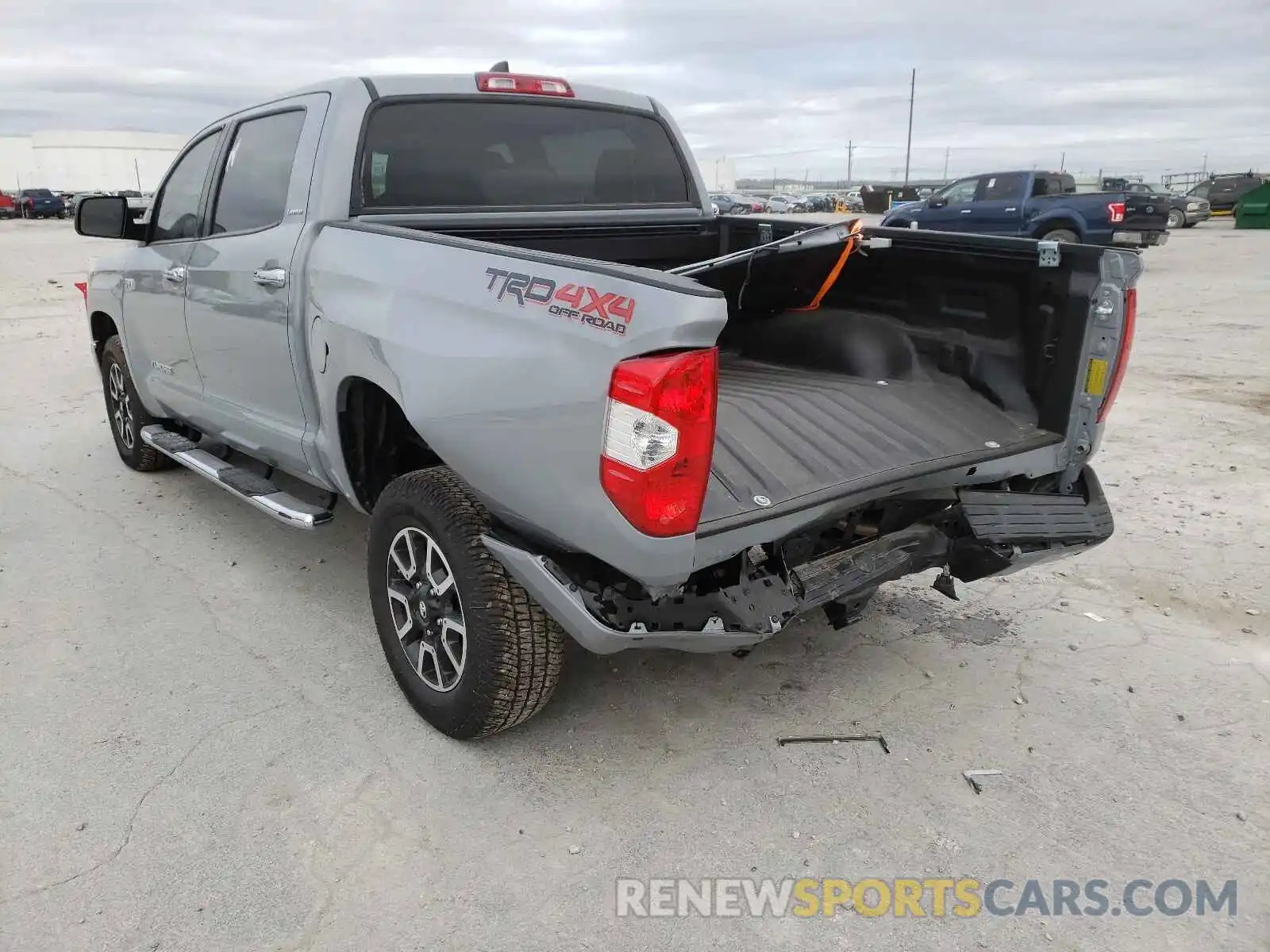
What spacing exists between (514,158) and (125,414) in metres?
3.20

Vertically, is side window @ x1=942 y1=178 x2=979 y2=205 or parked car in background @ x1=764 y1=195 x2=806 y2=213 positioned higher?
side window @ x1=942 y1=178 x2=979 y2=205

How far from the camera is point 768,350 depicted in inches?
159

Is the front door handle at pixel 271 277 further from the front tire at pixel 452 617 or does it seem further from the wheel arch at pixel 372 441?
the front tire at pixel 452 617

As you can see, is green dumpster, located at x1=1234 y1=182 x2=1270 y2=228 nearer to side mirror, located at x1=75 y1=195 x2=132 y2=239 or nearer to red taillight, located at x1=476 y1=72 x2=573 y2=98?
red taillight, located at x1=476 y1=72 x2=573 y2=98

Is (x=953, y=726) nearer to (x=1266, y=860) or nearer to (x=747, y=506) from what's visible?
(x=1266, y=860)

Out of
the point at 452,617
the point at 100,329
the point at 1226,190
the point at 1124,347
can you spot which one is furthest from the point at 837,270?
the point at 1226,190

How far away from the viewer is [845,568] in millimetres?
2883

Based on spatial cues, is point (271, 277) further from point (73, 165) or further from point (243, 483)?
point (73, 165)

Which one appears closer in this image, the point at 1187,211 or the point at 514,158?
the point at 514,158

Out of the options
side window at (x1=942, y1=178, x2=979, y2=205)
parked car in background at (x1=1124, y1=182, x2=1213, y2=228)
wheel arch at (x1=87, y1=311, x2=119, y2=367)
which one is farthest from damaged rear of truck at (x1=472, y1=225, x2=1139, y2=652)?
parked car in background at (x1=1124, y1=182, x2=1213, y2=228)

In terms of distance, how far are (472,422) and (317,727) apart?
4.21 ft

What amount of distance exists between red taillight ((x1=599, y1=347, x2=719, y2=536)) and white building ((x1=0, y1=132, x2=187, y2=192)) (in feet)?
247

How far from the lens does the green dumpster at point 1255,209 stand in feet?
88.7

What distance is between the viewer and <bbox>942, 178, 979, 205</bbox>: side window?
1842 centimetres
